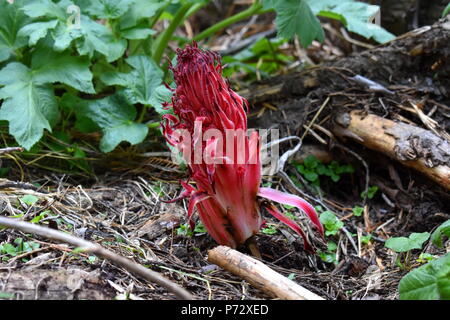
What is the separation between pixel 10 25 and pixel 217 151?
148 centimetres

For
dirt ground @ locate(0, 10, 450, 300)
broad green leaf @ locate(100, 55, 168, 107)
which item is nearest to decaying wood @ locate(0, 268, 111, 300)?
dirt ground @ locate(0, 10, 450, 300)

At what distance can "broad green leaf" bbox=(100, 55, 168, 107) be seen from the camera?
9.25ft

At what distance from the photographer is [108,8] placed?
2.85 m

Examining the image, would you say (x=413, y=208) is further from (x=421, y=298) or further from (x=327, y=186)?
(x=421, y=298)

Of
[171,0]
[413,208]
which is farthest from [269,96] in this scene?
[413,208]

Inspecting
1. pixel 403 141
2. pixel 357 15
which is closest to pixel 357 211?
pixel 403 141

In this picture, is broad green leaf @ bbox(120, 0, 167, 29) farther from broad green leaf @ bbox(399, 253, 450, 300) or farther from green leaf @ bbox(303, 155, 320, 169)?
broad green leaf @ bbox(399, 253, 450, 300)

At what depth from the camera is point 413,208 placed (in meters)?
2.61

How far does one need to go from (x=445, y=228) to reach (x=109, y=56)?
5.96ft

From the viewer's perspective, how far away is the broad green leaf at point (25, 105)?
255 cm

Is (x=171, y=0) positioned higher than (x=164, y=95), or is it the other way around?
(x=171, y=0)

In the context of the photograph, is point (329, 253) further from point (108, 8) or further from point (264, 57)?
point (264, 57)

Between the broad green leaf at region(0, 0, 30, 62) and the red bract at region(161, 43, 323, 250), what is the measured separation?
3.82 ft

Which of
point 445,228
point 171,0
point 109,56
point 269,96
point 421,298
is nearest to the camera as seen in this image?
point 421,298
